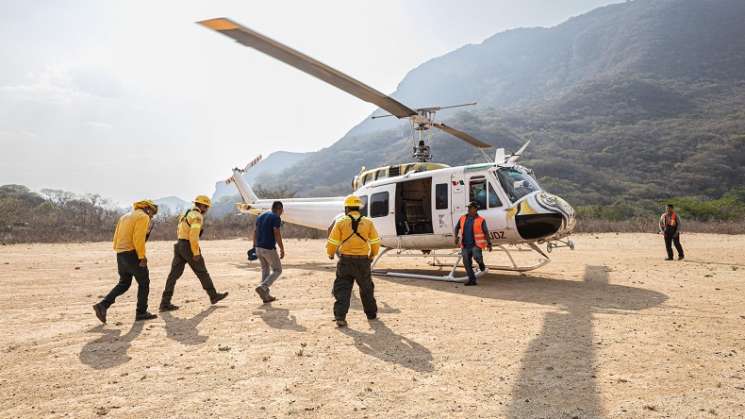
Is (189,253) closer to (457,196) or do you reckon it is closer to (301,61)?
(301,61)

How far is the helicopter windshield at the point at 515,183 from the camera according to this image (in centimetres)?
875

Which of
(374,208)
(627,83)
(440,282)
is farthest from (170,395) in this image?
(627,83)

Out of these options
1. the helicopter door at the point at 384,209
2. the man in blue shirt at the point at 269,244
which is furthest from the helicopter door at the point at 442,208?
the man in blue shirt at the point at 269,244

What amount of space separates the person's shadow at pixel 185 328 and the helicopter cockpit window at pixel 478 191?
18.8 feet

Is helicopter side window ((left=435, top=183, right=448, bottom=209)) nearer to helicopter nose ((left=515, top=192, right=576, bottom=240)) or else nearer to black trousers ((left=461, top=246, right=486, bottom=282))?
black trousers ((left=461, top=246, right=486, bottom=282))

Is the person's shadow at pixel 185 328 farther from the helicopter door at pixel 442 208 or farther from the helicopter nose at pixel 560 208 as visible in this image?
the helicopter nose at pixel 560 208

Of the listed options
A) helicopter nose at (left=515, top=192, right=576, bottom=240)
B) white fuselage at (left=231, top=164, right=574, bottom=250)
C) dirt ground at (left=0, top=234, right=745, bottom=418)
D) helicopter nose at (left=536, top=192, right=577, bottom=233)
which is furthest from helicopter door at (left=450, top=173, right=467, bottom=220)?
dirt ground at (left=0, top=234, right=745, bottom=418)

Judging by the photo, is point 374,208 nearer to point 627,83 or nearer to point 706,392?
point 706,392

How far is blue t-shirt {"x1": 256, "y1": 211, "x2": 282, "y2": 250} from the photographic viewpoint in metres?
7.26

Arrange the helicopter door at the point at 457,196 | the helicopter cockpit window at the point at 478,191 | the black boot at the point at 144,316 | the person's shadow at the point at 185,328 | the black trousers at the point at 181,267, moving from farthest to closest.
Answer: the helicopter door at the point at 457,196 < the helicopter cockpit window at the point at 478,191 < the black trousers at the point at 181,267 < the black boot at the point at 144,316 < the person's shadow at the point at 185,328

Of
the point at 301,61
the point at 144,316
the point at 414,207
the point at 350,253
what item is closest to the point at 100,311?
the point at 144,316

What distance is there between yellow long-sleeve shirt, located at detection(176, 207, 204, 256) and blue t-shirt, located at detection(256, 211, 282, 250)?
1.01m

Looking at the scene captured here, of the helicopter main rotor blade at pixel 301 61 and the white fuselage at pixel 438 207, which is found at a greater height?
the helicopter main rotor blade at pixel 301 61

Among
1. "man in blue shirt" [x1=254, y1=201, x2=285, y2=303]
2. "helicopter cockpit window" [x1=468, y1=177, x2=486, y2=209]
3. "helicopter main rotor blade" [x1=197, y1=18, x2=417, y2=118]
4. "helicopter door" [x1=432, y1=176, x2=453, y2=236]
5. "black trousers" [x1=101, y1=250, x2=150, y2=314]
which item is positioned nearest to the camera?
"helicopter main rotor blade" [x1=197, y1=18, x2=417, y2=118]
